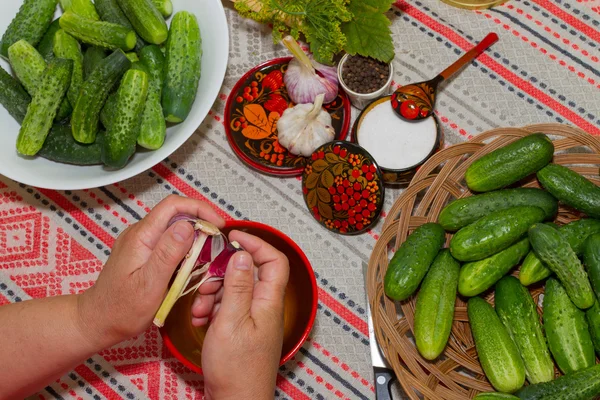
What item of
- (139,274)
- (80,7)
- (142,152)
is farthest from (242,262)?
(80,7)

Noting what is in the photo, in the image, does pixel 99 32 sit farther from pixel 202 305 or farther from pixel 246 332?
pixel 246 332

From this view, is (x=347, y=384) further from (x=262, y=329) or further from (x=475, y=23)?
(x=475, y=23)

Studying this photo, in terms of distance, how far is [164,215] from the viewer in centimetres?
115

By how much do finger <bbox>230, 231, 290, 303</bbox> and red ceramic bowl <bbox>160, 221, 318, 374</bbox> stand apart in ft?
0.56

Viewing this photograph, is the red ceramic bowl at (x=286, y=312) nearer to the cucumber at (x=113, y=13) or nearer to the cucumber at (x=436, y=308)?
the cucumber at (x=436, y=308)

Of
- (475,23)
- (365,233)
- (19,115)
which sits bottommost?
(365,233)

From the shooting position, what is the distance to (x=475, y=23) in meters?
1.56

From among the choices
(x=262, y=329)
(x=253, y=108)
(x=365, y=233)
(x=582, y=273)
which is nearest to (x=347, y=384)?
(x=365, y=233)

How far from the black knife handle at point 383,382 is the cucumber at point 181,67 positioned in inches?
27.3

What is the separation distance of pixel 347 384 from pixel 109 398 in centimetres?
55

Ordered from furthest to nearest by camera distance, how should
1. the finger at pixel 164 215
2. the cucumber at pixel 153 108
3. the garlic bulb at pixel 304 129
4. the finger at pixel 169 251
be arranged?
the garlic bulb at pixel 304 129 → the cucumber at pixel 153 108 → the finger at pixel 164 215 → the finger at pixel 169 251

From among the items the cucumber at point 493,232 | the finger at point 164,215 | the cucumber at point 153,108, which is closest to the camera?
the finger at point 164,215

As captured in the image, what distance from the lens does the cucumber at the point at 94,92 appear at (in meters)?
1.33

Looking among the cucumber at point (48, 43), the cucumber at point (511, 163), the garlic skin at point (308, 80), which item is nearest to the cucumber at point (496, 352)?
the cucumber at point (511, 163)
